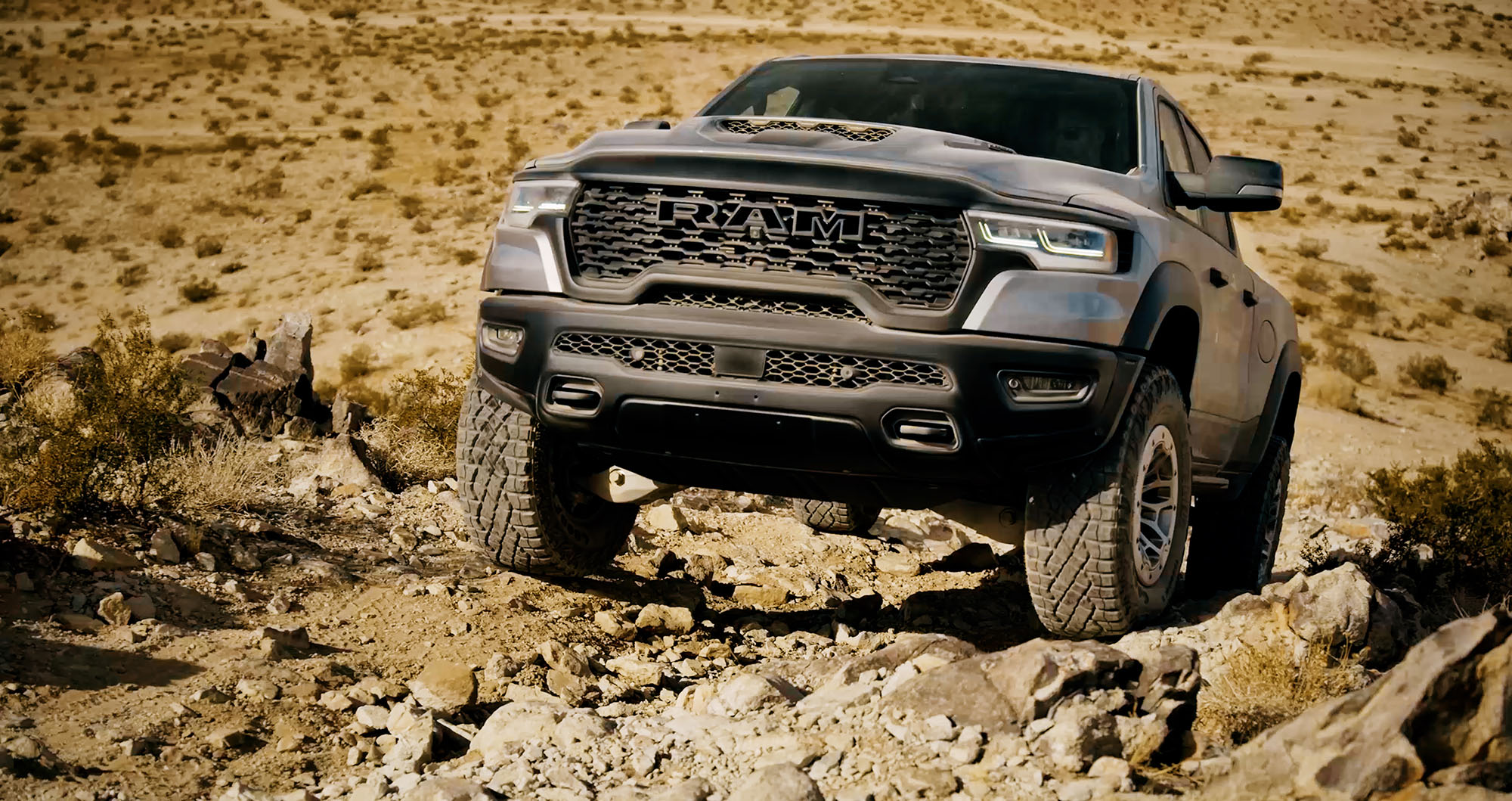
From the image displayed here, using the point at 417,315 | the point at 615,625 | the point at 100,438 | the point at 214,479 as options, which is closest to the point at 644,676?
the point at 615,625

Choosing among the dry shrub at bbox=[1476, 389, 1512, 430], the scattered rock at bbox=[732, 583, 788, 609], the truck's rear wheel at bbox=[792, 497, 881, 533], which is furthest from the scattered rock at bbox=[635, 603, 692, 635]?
the dry shrub at bbox=[1476, 389, 1512, 430]

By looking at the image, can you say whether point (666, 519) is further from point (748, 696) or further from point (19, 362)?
point (19, 362)

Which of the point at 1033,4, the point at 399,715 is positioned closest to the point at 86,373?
the point at 399,715

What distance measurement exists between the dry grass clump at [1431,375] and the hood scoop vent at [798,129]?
16.8 meters

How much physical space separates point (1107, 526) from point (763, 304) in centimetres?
130

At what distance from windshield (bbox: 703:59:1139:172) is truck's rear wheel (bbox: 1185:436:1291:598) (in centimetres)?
204

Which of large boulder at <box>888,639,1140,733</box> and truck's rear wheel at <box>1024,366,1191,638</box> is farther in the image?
truck's rear wheel at <box>1024,366,1191,638</box>

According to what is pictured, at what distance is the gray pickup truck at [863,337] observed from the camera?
4.40 meters

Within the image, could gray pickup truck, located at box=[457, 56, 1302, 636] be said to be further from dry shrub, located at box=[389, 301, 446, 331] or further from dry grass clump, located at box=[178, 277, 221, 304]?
dry grass clump, located at box=[178, 277, 221, 304]

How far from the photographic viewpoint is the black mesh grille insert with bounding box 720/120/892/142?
4922 millimetres

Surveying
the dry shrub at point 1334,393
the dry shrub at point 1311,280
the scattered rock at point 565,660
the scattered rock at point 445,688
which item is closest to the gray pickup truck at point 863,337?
the scattered rock at point 565,660

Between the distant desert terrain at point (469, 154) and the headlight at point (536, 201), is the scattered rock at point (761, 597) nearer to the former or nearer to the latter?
the headlight at point (536, 201)

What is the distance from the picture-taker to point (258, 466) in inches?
315

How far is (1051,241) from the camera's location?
4465mm
